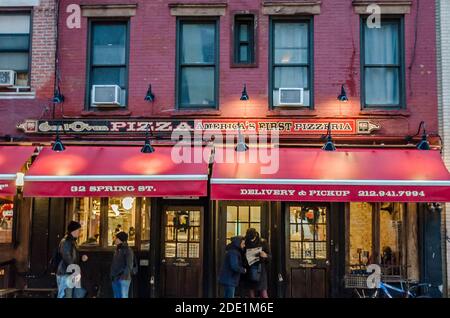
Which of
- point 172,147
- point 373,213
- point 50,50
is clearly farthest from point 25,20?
point 373,213

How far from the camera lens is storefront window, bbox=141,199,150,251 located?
1100 centimetres

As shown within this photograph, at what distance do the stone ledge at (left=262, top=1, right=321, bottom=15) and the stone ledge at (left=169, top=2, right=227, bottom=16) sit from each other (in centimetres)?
90

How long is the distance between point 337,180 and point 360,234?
6.53 feet

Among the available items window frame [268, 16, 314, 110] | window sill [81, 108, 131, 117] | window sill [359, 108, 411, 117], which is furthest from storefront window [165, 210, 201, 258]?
window sill [359, 108, 411, 117]

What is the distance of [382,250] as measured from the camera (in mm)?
10711

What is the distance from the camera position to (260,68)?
35.7ft

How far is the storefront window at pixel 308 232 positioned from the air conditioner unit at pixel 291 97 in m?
2.19

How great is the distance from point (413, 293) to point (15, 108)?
8958 mm

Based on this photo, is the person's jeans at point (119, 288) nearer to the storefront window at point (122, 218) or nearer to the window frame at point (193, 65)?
the storefront window at point (122, 218)

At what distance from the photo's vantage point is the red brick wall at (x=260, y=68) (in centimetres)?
1068

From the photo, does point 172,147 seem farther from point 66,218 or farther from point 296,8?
point 296,8

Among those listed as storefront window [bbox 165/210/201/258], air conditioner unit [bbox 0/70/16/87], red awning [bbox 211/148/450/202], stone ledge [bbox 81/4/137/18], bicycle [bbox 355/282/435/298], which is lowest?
bicycle [bbox 355/282/435/298]

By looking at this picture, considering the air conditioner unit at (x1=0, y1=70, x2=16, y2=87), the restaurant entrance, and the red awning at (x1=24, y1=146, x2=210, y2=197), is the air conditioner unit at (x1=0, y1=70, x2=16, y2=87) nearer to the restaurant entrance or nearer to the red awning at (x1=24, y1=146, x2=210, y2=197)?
the red awning at (x1=24, y1=146, x2=210, y2=197)

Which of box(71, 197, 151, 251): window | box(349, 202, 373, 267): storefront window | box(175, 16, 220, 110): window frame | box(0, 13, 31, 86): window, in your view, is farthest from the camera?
box(0, 13, 31, 86): window
